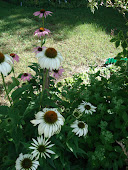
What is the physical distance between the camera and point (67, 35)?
5.07 metres

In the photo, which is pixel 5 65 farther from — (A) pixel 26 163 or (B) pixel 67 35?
(B) pixel 67 35

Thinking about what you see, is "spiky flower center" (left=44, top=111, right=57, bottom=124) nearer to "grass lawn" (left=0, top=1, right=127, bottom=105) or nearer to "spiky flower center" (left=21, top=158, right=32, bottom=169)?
"spiky flower center" (left=21, top=158, right=32, bottom=169)

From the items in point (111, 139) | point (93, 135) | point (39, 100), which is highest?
point (39, 100)

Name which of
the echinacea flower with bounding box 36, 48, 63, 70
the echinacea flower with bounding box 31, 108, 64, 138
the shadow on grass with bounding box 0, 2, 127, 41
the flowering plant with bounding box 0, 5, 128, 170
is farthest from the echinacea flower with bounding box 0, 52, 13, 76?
the shadow on grass with bounding box 0, 2, 127, 41

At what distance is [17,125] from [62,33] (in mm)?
4150

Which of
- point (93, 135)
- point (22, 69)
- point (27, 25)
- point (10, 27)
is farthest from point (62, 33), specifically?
point (93, 135)

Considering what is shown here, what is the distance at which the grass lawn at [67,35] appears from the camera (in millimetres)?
4090

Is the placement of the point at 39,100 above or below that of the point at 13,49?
above

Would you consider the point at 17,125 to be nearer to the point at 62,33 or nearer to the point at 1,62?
the point at 1,62

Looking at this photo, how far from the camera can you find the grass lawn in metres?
4.09

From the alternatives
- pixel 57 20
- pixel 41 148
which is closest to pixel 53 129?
pixel 41 148

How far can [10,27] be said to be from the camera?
5332mm

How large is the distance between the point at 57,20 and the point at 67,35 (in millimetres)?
1216

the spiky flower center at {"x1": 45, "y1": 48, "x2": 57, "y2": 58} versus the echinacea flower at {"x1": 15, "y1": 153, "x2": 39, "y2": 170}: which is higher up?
the spiky flower center at {"x1": 45, "y1": 48, "x2": 57, "y2": 58}
